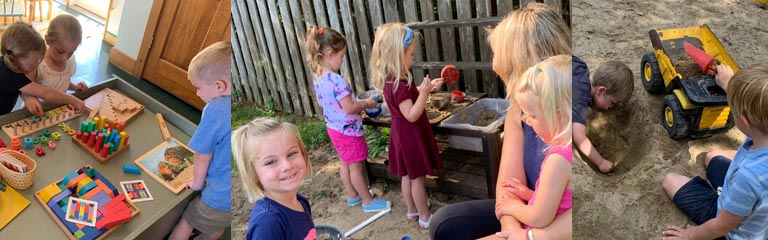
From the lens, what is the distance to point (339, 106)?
89 centimetres

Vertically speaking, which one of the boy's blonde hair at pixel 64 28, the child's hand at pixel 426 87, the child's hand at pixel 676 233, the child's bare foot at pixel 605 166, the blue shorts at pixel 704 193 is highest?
the boy's blonde hair at pixel 64 28

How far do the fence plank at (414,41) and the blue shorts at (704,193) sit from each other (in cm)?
59

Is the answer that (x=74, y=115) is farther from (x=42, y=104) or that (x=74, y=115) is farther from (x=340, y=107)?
(x=340, y=107)

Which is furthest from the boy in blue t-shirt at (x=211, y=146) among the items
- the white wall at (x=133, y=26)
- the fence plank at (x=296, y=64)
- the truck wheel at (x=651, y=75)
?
the truck wheel at (x=651, y=75)

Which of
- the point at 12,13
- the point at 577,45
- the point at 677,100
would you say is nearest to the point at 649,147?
the point at 677,100

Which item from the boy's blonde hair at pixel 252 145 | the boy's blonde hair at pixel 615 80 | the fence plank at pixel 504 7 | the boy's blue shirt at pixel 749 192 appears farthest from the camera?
the boy's blonde hair at pixel 615 80

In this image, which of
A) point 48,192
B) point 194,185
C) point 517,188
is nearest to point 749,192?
point 517,188

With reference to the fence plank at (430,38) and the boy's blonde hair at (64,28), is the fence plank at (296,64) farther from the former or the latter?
the boy's blonde hair at (64,28)

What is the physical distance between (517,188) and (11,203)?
888 mm

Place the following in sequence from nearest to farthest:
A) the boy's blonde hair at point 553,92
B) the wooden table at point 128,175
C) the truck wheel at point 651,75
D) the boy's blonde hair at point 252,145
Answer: the boy's blonde hair at point 553,92, the boy's blonde hair at point 252,145, the wooden table at point 128,175, the truck wheel at point 651,75

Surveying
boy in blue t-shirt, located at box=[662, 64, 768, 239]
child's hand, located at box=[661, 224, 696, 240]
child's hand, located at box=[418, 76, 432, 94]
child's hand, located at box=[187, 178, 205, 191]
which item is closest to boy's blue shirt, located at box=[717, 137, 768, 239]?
boy in blue t-shirt, located at box=[662, 64, 768, 239]

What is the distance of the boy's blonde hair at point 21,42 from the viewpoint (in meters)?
1.07

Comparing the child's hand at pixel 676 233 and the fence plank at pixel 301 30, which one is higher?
the fence plank at pixel 301 30

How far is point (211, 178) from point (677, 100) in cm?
99
